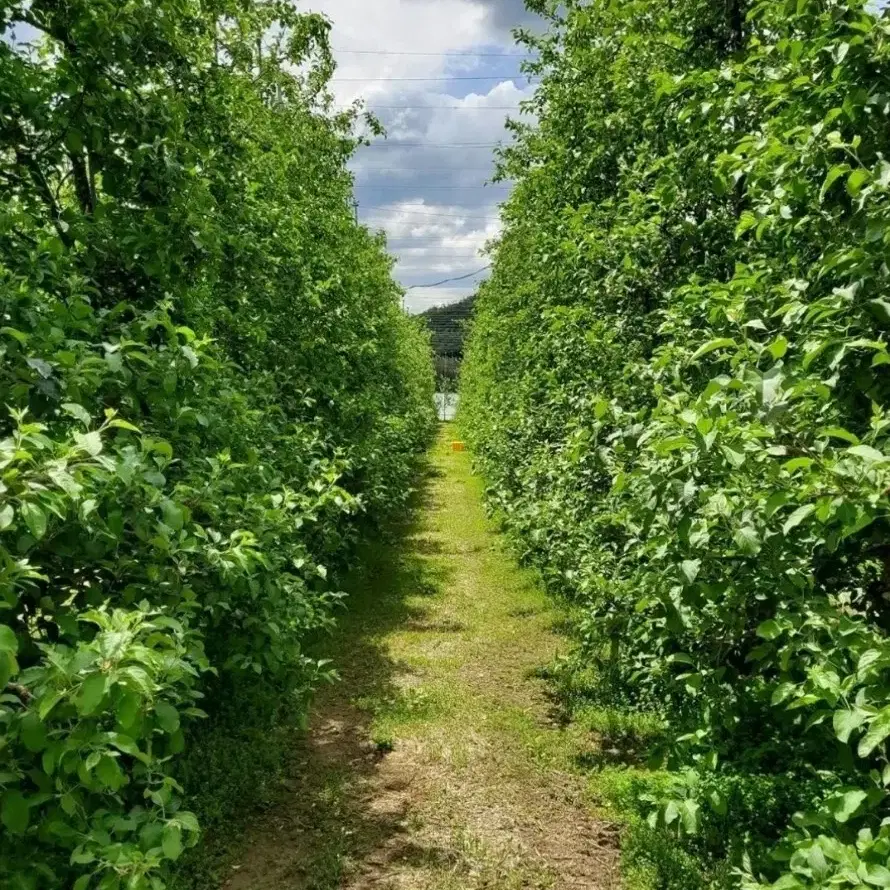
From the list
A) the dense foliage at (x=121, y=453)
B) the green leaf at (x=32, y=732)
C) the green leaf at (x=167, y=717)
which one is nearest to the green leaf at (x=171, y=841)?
the dense foliage at (x=121, y=453)

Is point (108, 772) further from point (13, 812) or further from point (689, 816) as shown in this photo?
point (689, 816)

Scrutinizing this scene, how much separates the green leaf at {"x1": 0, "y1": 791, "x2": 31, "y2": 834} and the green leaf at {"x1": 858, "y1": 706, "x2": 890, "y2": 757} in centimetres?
203

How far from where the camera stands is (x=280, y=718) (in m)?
5.74

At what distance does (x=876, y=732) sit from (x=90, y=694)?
1918mm

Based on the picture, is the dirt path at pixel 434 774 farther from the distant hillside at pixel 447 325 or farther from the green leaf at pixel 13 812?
the distant hillside at pixel 447 325

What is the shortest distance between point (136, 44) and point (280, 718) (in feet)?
15.8

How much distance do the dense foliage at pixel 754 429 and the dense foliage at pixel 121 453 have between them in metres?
1.54

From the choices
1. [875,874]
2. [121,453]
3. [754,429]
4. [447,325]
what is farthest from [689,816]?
[447,325]

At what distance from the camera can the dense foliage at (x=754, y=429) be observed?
204 centimetres

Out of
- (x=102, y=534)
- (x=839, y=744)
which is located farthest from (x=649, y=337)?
(x=102, y=534)

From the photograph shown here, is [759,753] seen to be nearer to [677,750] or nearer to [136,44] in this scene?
[677,750]

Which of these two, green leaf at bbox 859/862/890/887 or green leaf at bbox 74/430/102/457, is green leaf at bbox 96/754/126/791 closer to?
green leaf at bbox 74/430/102/457

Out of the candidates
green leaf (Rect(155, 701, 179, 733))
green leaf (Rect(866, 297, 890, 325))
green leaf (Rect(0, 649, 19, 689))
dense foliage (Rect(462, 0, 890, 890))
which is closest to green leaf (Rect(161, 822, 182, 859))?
green leaf (Rect(155, 701, 179, 733))

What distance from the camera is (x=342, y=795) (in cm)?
485
